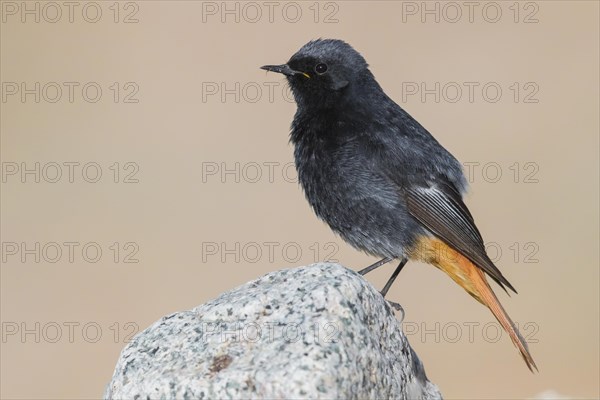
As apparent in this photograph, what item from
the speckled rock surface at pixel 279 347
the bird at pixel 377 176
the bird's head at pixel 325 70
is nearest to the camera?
the speckled rock surface at pixel 279 347

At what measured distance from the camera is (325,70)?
5.81 metres

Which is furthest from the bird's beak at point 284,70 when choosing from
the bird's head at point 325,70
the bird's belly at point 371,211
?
the bird's belly at point 371,211

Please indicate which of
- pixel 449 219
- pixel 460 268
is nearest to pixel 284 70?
pixel 449 219

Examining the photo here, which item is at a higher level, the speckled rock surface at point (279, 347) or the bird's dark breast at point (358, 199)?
the bird's dark breast at point (358, 199)

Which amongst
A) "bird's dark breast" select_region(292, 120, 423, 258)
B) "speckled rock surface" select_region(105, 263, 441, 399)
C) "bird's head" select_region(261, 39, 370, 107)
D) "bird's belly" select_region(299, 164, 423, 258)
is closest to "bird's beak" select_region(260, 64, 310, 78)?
"bird's head" select_region(261, 39, 370, 107)

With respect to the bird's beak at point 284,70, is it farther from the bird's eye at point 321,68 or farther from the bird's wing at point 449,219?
the bird's wing at point 449,219

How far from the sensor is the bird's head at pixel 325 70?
579 centimetres

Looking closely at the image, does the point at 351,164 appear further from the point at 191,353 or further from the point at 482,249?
the point at 191,353

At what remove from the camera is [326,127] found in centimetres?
564

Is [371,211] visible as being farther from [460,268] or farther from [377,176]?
[460,268]

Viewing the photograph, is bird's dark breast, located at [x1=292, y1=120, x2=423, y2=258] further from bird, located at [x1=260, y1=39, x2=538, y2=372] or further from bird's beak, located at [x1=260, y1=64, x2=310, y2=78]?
bird's beak, located at [x1=260, y1=64, x2=310, y2=78]

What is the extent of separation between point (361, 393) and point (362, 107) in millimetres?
2728

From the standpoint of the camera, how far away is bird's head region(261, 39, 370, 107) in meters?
5.79

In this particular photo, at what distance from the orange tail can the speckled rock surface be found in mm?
1359
